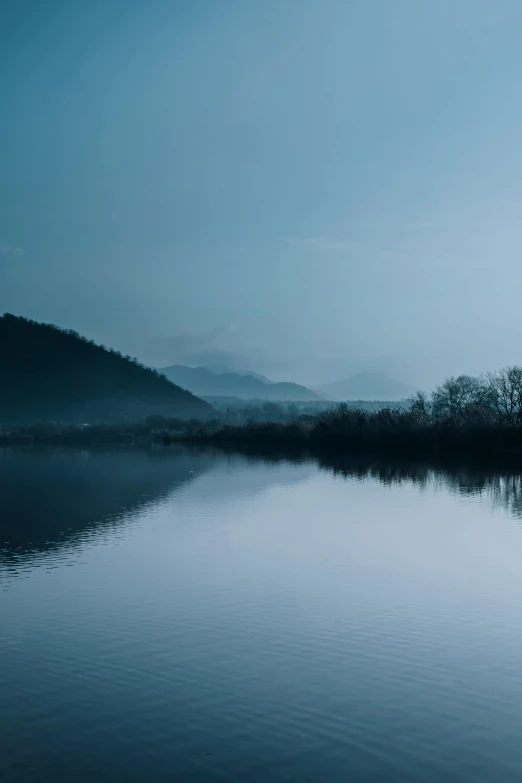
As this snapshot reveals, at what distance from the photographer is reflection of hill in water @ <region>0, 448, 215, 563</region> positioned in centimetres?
1783

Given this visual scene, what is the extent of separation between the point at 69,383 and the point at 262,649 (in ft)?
332

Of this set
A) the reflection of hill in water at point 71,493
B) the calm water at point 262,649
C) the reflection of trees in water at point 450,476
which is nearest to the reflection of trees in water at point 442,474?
the reflection of trees in water at point 450,476

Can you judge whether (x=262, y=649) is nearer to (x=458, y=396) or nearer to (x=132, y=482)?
(x=132, y=482)

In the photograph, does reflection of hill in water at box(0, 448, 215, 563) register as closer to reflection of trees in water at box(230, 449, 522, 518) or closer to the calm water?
the calm water

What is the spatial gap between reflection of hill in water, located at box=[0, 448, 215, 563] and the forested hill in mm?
55028

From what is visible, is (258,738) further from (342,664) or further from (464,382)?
(464,382)

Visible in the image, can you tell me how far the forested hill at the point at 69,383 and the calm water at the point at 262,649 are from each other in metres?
83.6

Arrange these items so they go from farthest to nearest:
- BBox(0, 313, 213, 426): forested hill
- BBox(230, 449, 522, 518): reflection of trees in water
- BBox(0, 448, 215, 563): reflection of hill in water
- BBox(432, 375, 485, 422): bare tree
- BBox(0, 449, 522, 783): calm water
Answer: BBox(0, 313, 213, 426): forested hill
BBox(432, 375, 485, 422): bare tree
BBox(230, 449, 522, 518): reflection of trees in water
BBox(0, 448, 215, 563): reflection of hill in water
BBox(0, 449, 522, 783): calm water

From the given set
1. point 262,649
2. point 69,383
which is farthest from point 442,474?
point 69,383

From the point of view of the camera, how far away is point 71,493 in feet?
88.5

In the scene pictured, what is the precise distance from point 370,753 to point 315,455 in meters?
41.5

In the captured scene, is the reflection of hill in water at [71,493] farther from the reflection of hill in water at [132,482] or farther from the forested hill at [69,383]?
the forested hill at [69,383]

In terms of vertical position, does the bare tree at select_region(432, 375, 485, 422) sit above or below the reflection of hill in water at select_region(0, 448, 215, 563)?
above

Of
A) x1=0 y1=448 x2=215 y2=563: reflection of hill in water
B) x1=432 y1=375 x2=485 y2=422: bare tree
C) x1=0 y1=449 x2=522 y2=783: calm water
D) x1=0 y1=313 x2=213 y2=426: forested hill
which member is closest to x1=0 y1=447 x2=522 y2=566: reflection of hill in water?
x1=0 y1=448 x2=215 y2=563: reflection of hill in water
